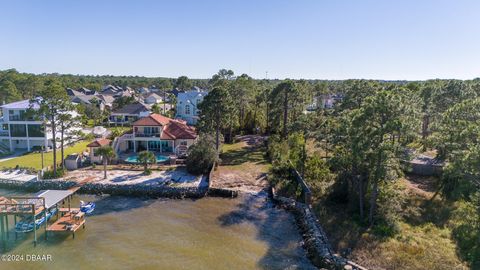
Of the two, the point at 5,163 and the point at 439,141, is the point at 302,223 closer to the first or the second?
the point at 439,141

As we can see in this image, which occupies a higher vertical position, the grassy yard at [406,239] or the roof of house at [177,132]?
the roof of house at [177,132]

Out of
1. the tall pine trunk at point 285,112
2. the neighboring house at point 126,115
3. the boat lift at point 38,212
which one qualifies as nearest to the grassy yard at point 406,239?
the boat lift at point 38,212

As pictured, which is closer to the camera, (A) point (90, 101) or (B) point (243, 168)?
(B) point (243, 168)

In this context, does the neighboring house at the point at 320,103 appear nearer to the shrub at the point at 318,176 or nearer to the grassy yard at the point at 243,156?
the grassy yard at the point at 243,156

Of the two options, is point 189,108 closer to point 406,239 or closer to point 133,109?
point 133,109

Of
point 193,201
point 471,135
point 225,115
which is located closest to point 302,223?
point 193,201

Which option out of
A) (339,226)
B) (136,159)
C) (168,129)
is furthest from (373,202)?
(168,129)
